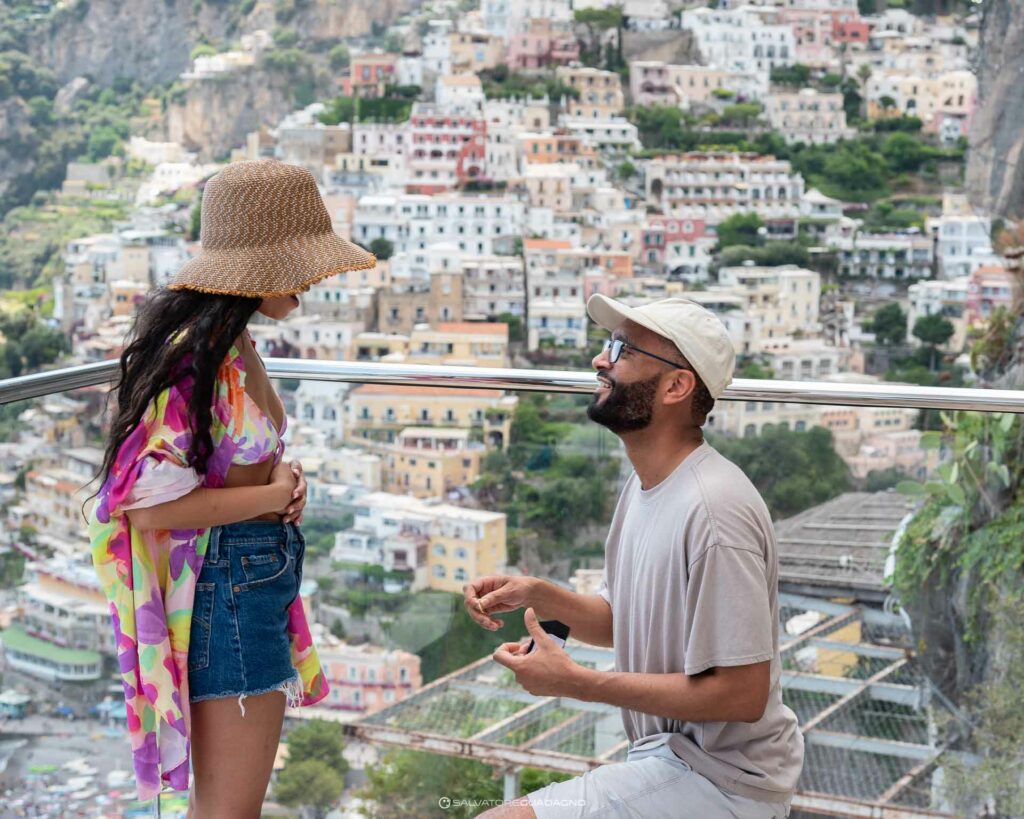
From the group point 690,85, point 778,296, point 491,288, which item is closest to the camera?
point 778,296

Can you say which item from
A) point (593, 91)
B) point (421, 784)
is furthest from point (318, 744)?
point (593, 91)

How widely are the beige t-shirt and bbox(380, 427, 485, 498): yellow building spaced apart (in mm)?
1536

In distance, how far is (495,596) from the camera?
60.1 inches

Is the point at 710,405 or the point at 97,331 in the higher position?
the point at 710,405

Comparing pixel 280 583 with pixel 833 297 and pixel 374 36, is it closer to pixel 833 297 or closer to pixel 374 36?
pixel 833 297

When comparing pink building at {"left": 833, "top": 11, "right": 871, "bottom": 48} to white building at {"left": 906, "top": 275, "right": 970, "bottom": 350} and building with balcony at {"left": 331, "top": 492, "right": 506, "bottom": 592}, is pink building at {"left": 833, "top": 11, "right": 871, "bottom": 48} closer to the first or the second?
white building at {"left": 906, "top": 275, "right": 970, "bottom": 350}

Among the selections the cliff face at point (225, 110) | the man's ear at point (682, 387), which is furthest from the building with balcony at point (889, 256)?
the man's ear at point (682, 387)

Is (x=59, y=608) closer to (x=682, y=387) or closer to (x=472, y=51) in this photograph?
(x=682, y=387)

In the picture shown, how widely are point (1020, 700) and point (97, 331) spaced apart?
36.1 meters

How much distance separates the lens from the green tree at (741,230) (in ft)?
133

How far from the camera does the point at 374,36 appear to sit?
5000 centimetres

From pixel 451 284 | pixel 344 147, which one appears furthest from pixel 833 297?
pixel 344 147

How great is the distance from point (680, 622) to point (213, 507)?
0.50m

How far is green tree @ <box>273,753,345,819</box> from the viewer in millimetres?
2316
